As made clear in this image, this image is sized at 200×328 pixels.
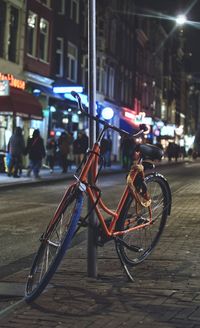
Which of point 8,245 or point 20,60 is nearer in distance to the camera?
point 8,245

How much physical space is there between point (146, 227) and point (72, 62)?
95.4ft

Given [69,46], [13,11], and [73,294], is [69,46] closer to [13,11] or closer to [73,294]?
[13,11]

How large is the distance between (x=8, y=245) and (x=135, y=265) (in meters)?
2.78

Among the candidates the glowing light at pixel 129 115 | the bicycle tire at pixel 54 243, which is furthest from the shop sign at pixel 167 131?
the bicycle tire at pixel 54 243

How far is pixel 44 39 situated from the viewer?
30.6 metres

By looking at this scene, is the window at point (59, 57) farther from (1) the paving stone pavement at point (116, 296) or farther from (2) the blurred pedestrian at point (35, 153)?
(1) the paving stone pavement at point (116, 296)

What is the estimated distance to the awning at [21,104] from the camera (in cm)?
2336

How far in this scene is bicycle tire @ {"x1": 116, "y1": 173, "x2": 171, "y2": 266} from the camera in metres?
6.09

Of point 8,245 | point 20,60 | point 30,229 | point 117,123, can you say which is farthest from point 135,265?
point 117,123

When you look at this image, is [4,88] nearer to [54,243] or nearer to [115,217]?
[115,217]

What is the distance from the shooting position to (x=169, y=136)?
204ft

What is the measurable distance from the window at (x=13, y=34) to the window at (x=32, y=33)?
1.22 m

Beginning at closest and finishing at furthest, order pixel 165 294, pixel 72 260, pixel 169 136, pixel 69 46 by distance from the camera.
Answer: pixel 165 294 < pixel 72 260 < pixel 69 46 < pixel 169 136

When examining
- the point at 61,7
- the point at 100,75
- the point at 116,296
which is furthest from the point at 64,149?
the point at 116,296
